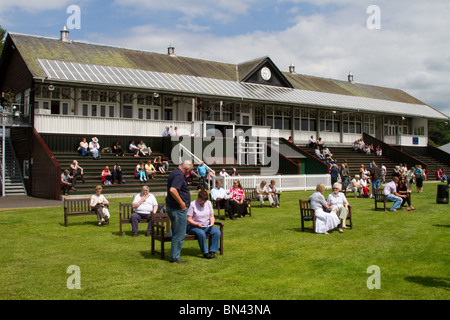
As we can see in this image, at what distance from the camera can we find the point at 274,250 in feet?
32.2

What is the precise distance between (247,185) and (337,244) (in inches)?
541

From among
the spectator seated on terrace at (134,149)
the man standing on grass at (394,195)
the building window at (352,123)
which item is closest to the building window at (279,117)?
the building window at (352,123)

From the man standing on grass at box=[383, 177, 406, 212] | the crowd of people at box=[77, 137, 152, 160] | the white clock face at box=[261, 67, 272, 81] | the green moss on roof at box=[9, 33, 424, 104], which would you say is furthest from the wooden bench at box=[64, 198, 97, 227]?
the white clock face at box=[261, 67, 272, 81]

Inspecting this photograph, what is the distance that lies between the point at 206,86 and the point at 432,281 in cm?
2731

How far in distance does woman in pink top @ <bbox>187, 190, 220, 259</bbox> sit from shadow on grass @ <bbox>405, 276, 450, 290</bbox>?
143 inches

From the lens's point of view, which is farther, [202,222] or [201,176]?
[201,176]

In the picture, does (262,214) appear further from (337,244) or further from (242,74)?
(242,74)

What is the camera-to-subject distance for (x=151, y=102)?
105 feet

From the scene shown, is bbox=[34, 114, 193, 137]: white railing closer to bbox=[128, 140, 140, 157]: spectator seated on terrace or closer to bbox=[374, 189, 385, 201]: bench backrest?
bbox=[128, 140, 140, 157]: spectator seated on terrace

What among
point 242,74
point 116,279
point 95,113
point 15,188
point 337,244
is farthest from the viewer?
point 242,74

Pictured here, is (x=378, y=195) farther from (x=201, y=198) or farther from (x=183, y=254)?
(x=183, y=254)

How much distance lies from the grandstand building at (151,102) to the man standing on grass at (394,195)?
14699 mm

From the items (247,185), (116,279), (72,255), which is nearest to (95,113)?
(247,185)

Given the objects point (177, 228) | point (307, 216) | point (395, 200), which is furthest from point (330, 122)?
point (177, 228)
